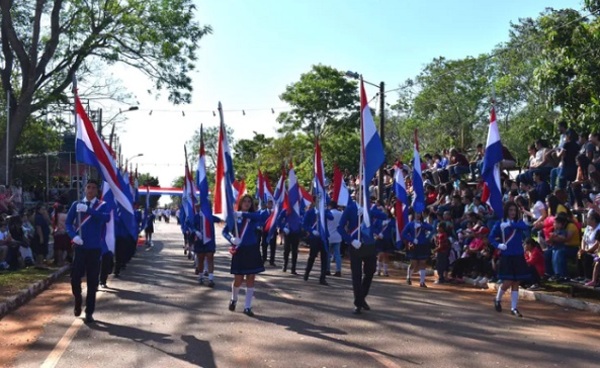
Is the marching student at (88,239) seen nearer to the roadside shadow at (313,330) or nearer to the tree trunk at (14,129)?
the roadside shadow at (313,330)

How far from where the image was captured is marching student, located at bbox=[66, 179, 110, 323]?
998cm

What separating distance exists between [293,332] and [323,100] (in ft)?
127

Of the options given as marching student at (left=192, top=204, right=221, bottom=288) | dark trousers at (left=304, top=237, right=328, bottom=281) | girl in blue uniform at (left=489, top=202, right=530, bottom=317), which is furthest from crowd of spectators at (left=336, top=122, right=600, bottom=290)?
marching student at (left=192, top=204, right=221, bottom=288)

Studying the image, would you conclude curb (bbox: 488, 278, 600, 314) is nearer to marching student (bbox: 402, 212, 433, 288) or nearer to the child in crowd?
the child in crowd

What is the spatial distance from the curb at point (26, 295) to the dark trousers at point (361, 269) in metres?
5.49

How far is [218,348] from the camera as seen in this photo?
26.5ft

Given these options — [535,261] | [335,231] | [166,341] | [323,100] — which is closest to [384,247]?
[335,231]

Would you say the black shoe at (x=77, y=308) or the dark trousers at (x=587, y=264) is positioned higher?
the dark trousers at (x=587, y=264)

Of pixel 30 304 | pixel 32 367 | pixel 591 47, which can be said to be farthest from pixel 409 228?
pixel 32 367

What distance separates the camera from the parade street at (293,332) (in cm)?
758

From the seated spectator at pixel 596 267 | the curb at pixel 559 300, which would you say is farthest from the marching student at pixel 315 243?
the seated spectator at pixel 596 267

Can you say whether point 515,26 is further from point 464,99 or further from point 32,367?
point 32,367

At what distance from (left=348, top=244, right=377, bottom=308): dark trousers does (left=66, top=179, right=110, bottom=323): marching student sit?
3822 millimetres

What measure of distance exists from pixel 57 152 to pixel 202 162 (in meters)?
30.8
